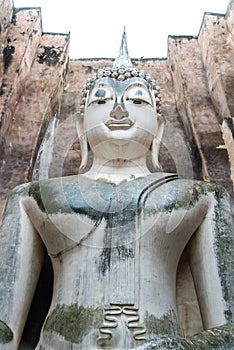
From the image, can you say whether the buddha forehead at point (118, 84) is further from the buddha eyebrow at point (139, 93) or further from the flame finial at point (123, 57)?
the flame finial at point (123, 57)

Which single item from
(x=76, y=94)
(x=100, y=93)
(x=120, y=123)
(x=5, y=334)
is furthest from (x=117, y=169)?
(x=76, y=94)

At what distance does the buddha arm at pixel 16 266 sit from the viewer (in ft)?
9.39

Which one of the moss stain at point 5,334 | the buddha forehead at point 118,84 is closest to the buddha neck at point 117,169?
the buddha forehead at point 118,84

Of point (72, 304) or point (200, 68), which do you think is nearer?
point (72, 304)

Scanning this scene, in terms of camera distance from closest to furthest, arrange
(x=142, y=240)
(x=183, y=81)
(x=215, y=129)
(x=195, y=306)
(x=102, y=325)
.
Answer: (x=102, y=325) → (x=142, y=240) → (x=195, y=306) → (x=215, y=129) → (x=183, y=81)

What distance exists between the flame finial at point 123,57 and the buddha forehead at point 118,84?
373 mm

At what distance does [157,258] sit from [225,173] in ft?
6.90

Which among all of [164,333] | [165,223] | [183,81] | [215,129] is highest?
[183,81]

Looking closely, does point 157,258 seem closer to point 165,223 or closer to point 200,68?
point 165,223

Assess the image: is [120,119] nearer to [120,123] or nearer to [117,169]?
[120,123]

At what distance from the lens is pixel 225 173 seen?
4.90 m

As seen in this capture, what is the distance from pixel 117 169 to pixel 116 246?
0.77 meters

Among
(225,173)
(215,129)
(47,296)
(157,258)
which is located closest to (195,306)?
(157,258)

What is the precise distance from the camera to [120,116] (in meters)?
3.56
